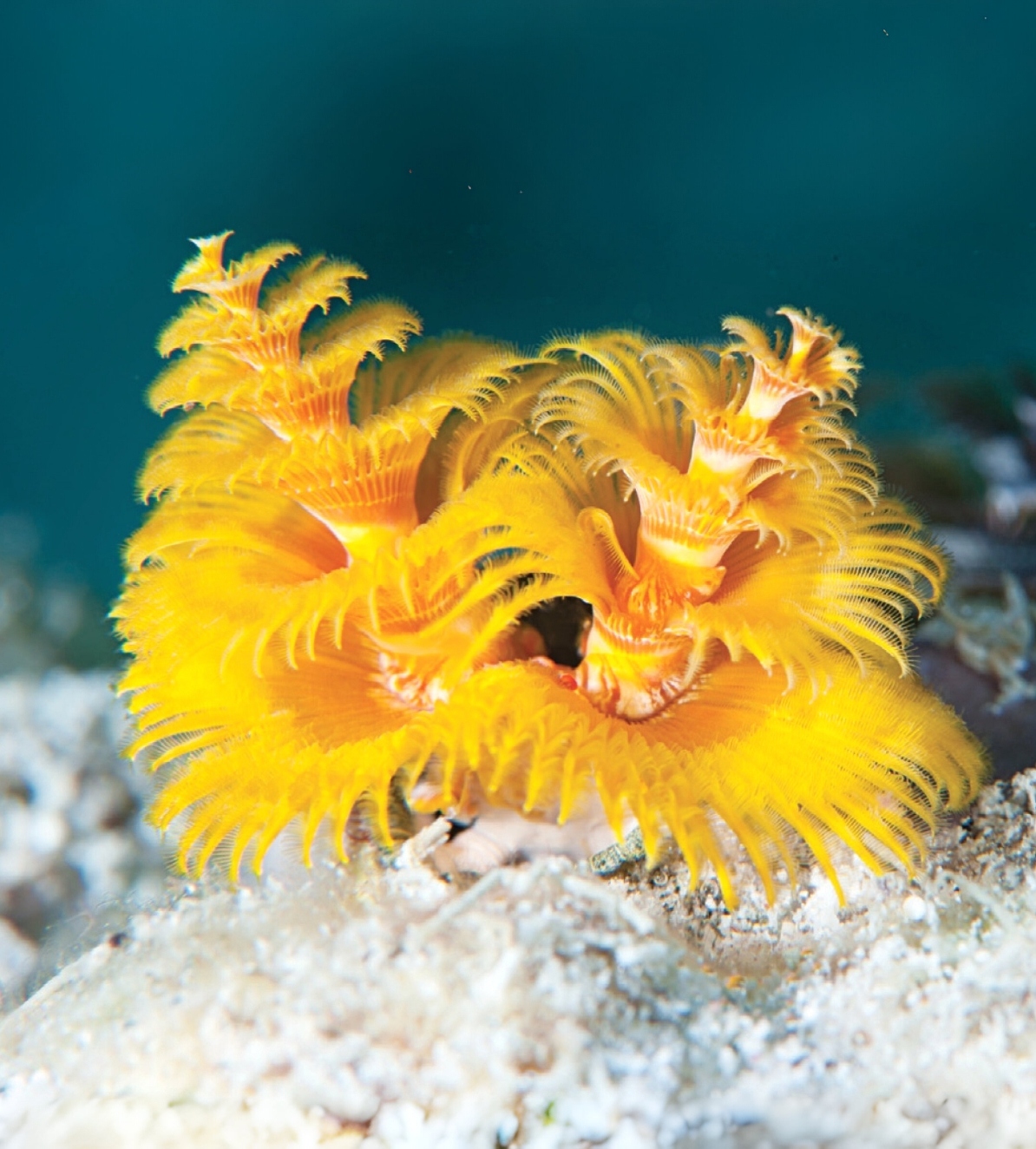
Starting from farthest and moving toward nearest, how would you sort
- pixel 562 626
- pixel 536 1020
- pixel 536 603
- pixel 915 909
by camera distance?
pixel 562 626, pixel 536 603, pixel 915 909, pixel 536 1020

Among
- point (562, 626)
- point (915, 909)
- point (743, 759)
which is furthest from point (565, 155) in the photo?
point (915, 909)

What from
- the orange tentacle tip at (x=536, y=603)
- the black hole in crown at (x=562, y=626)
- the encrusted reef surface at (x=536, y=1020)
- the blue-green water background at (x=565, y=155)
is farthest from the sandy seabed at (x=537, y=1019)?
the blue-green water background at (x=565, y=155)

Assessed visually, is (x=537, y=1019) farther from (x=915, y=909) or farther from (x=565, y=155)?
(x=565, y=155)

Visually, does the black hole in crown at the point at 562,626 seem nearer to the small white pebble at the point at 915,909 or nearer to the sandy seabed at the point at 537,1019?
the sandy seabed at the point at 537,1019

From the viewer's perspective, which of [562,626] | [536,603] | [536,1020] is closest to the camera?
[536,1020]

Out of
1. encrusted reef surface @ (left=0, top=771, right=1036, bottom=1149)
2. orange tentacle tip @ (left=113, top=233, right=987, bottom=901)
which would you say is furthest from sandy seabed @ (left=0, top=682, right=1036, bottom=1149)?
orange tentacle tip @ (left=113, top=233, right=987, bottom=901)

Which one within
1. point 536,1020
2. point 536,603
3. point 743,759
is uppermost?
point 536,603
